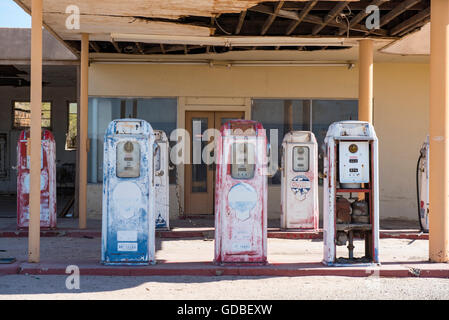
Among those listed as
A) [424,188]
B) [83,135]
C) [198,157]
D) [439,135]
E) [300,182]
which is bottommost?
[424,188]

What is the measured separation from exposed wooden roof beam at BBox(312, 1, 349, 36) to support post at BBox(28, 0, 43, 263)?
4.78 metres

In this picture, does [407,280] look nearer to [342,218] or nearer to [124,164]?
[342,218]

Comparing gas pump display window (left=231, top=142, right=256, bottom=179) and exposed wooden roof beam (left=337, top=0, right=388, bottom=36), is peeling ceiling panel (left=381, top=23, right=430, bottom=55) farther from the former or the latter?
gas pump display window (left=231, top=142, right=256, bottom=179)

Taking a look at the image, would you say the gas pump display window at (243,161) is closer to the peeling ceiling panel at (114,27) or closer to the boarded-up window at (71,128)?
the peeling ceiling panel at (114,27)

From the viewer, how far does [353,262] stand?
25.3 feet

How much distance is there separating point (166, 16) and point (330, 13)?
2879mm

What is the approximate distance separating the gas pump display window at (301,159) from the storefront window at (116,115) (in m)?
3.56

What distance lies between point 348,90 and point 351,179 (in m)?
6.41

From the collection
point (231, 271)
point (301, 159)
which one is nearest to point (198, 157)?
point (301, 159)

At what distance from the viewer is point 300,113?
45.2 ft

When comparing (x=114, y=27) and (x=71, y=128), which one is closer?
(x=114, y=27)

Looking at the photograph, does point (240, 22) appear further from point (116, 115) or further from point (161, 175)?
point (116, 115)

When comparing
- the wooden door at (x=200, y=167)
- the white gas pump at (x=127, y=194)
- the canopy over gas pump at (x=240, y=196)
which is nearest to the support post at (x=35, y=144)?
the white gas pump at (x=127, y=194)
